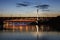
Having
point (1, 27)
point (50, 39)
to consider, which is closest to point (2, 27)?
point (1, 27)

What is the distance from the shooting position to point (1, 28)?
33.3 metres

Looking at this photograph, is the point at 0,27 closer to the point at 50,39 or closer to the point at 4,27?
the point at 4,27

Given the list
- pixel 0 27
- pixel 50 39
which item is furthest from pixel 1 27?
pixel 50 39

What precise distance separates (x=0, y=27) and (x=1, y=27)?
0.60 ft

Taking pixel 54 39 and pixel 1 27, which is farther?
pixel 1 27

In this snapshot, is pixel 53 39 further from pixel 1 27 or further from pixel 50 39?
pixel 1 27

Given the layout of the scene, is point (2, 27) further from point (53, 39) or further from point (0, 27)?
point (53, 39)

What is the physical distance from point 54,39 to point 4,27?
1869 centimetres

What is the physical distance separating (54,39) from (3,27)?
59.0ft

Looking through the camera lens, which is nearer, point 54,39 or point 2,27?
point 54,39

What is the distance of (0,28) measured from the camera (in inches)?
1305

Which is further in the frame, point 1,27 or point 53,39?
point 1,27

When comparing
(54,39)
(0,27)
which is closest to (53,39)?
(54,39)

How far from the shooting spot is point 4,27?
3425 centimetres
